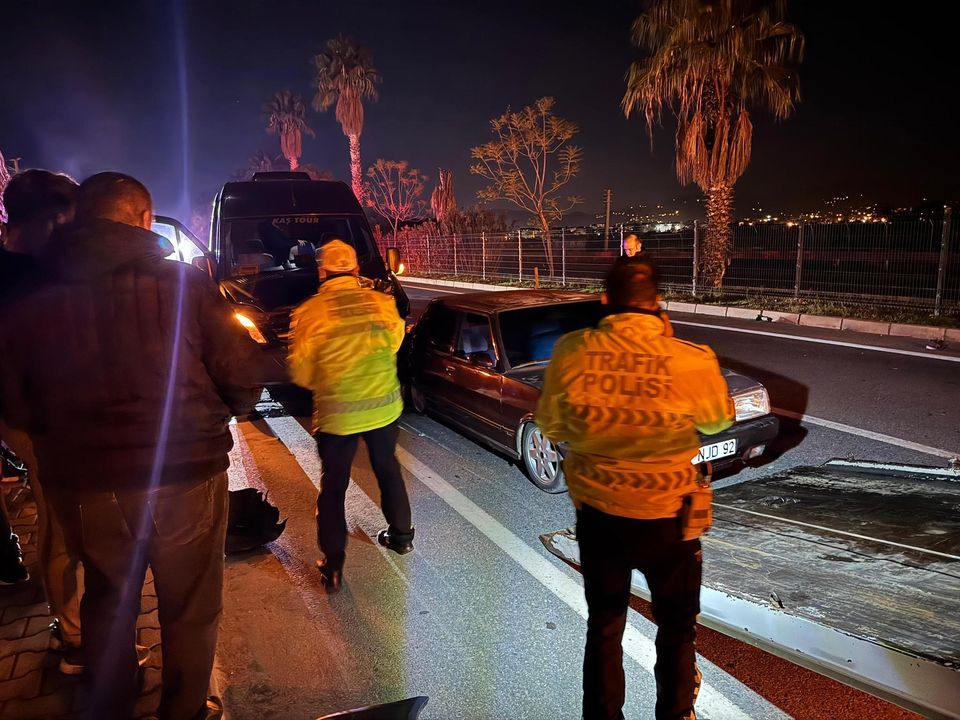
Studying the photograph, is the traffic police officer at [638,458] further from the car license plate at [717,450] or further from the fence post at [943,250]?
the fence post at [943,250]

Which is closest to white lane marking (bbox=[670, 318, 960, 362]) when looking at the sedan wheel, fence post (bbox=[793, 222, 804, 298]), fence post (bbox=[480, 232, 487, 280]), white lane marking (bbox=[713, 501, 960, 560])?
fence post (bbox=[793, 222, 804, 298])

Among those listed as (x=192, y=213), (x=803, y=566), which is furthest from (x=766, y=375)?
(x=192, y=213)

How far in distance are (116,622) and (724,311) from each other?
46.4ft

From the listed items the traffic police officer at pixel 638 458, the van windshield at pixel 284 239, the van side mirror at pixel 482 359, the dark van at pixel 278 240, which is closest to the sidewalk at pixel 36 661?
the traffic police officer at pixel 638 458

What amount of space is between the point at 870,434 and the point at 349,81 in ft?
122

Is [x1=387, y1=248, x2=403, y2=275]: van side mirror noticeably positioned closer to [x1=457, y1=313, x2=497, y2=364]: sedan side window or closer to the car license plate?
[x1=457, y1=313, x2=497, y2=364]: sedan side window

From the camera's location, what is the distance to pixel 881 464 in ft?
16.6

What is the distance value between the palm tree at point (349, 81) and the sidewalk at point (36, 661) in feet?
118

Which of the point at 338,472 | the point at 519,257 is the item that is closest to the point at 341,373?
the point at 338,472

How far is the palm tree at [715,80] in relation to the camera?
15453 millimetres

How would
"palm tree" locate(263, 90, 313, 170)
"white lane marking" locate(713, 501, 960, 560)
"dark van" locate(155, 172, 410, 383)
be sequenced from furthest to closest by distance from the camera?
"palm tree" locate(263, 90, 313, 170), "dark van" locate(155, 172, 410, 383), "white lane marking" locate(713, 501, 960, 560)

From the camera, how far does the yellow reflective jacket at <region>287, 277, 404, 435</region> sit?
11.6ft

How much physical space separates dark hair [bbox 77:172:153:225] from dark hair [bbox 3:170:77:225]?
37.4 inches

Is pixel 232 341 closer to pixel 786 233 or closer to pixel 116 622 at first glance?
pixel 116 622
